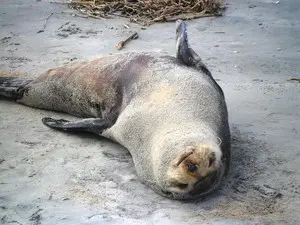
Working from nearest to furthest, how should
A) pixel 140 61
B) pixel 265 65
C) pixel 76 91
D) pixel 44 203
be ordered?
1. pixel 44 203
2. pixel 140 61
3. pixel 76 91
4. pixel 265 65

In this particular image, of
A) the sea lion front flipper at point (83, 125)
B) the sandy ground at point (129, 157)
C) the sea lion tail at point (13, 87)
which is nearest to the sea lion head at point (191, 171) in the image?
the sandy ground at point (129, 157)

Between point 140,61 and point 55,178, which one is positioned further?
point 140,61

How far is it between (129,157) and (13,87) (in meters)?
1.59

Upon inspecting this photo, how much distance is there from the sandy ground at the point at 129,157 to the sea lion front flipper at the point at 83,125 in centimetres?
6

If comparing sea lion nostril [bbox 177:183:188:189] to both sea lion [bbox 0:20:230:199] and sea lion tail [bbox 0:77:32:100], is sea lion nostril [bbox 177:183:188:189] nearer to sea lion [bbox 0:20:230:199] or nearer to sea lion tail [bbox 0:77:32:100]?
sea lion [bbox 0:20:230:199]

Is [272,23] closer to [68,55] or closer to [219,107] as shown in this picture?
[68,55]

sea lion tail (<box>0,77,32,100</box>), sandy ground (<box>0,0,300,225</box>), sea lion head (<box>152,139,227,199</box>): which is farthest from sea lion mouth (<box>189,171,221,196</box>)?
sea lion tail (<box>0,77,32,100</box>)

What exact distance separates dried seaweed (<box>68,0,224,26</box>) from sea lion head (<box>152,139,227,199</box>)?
4138mm

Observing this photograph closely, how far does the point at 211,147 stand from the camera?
293cm

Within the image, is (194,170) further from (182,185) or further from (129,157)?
(129,157)

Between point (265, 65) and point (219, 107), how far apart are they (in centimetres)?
215

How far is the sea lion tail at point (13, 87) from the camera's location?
4.85 metres

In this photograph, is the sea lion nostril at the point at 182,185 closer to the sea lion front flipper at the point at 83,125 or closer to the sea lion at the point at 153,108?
the sea lion at the point at 153,108

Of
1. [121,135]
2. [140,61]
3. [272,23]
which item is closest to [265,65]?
[272,23]
